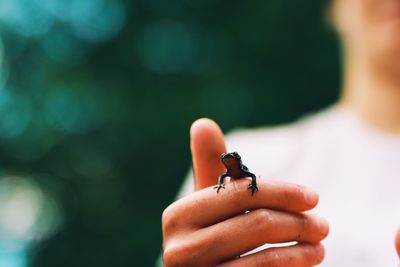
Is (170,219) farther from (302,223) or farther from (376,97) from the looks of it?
(376,97)

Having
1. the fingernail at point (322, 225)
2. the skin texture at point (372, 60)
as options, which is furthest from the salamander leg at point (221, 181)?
the skin texture at point (372, 60)

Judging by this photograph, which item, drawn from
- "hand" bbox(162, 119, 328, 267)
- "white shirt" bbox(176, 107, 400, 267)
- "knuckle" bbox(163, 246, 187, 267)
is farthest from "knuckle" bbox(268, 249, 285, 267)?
"white shirt" bbox(176, 107, 400, 267)

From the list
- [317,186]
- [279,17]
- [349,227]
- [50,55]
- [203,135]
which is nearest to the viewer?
[203,135]

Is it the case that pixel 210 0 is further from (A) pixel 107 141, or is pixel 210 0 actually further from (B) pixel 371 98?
(B) pixel 371 98

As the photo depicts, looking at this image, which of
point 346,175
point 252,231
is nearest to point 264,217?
point 252,231

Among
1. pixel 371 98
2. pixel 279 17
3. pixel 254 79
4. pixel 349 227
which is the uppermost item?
pixel 279 17

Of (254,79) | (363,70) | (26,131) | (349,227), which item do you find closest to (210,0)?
(254,79)
